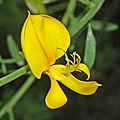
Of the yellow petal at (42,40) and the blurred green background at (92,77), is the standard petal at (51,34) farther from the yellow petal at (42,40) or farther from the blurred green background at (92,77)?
the blurred green background at (92,77)

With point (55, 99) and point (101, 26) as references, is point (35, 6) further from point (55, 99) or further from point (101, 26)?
point (101, 26)

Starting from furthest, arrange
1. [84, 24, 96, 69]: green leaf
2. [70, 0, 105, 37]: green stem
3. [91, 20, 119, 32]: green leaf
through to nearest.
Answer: [91, 20, 119, 32]: green leaf
[84, 24, 96, 69]: green leaf
[70, 0, 105, 37]: green stem

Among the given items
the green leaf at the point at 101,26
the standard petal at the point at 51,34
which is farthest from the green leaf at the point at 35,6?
the green leaf at the point at 101,26

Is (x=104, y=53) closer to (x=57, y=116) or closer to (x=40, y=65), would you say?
(x=57, y=116)

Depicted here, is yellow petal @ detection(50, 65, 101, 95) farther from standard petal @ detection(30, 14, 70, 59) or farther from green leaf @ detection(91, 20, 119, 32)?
green leaf @ detection(91, 20, 119, 32)

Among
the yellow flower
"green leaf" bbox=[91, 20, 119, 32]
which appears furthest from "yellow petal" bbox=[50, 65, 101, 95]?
"green leaf" bbox=[91, 20, 119, 32]

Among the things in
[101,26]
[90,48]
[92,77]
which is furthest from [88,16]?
[92,77]
